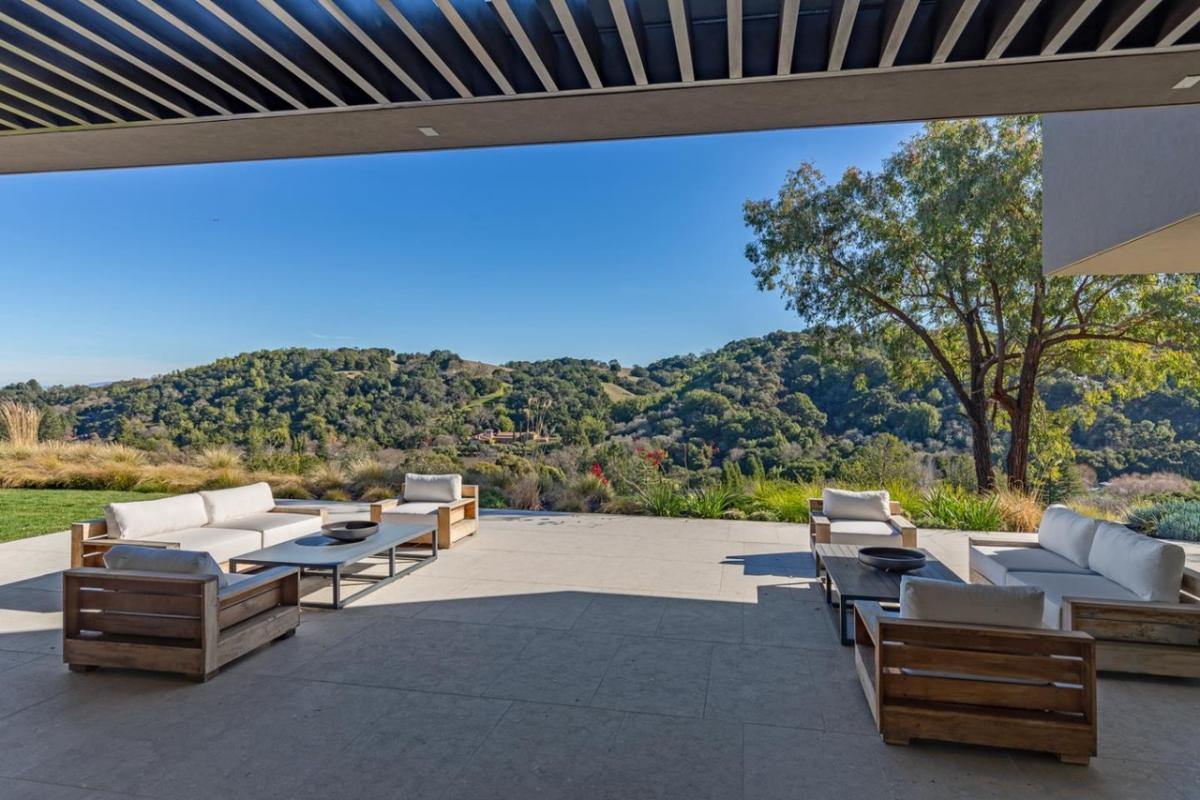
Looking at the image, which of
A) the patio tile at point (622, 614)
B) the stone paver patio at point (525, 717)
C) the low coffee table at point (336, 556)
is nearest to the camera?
the stone paver patio at point (525, 717)

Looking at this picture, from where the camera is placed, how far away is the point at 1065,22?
7.07 feet

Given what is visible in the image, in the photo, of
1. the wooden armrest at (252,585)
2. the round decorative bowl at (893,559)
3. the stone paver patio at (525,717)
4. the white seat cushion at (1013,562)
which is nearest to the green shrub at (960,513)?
the white seat cushion at (1013,562)

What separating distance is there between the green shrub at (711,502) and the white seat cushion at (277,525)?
4.66 m

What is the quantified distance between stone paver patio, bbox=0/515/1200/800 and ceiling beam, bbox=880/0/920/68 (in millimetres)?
2664

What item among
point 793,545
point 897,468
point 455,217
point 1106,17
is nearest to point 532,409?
point 455,217

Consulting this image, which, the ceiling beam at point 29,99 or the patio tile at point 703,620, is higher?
the ceiling beam at point 29,99

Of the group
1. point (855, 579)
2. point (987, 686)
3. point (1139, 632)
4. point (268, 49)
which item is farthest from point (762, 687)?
point (268, 49)

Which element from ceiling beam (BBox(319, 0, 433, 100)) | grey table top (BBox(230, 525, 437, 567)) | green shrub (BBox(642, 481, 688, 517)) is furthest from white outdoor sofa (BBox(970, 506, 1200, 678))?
green shrub (BBox(642, 481, 688, 517))

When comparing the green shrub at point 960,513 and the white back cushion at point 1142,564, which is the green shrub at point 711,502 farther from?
the white back cushion at point 1142,564

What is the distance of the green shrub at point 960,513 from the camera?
26.4 feet

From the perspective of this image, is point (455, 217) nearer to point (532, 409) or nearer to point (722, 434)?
point (532, 409)

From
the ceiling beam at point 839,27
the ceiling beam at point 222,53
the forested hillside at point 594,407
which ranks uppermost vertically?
the ceiling beam at point 222,53

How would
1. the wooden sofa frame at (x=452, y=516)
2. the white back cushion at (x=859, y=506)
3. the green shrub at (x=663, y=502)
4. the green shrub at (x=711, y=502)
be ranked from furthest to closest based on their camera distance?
the green shrub at (x=663, y=502) → the green shrub at (x=711, y=502) → the wooden sofa frame at (x=452, y=516) → the white back cushion at (x=859, y=506)

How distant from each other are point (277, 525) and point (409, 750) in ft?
12.1
